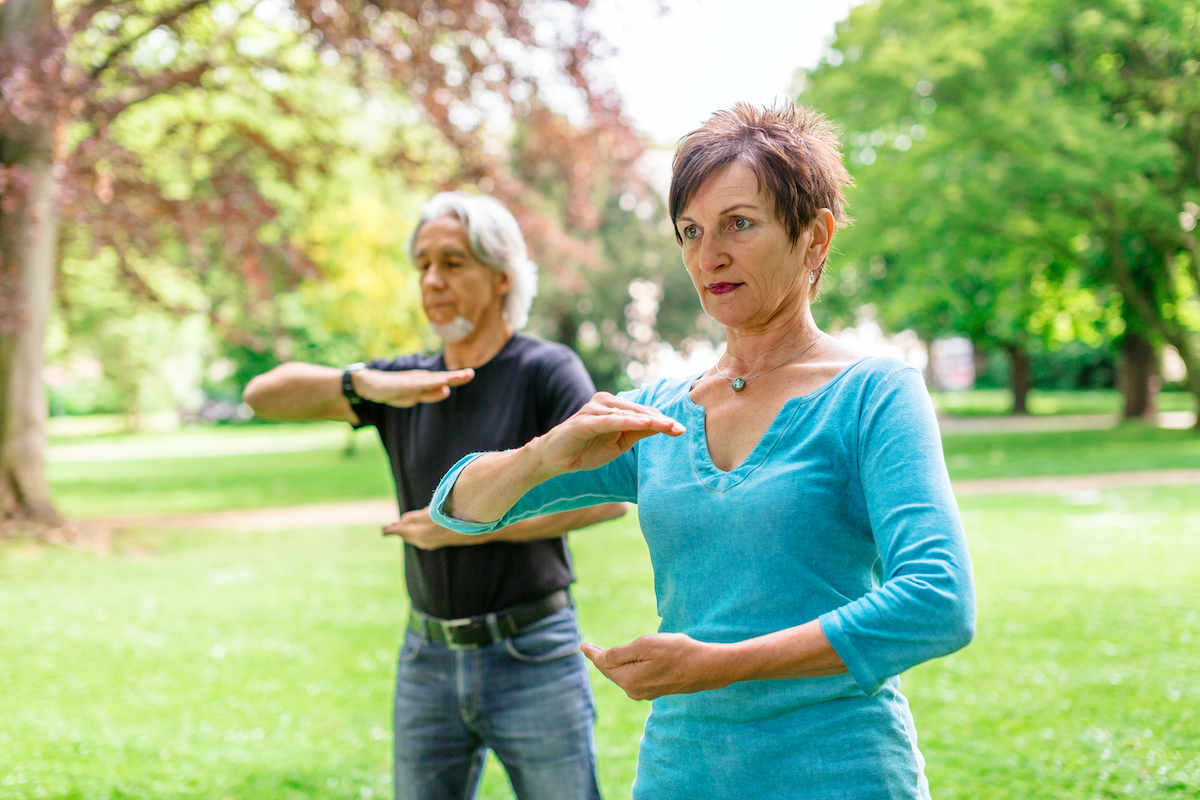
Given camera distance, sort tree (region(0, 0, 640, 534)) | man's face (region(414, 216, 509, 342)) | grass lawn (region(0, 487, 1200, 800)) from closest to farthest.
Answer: man's face (region(414, 216, 509, 342)) → grass lawn (region(0, 487, 1200, 800)) → tree (region(0, 0, 640, 534))

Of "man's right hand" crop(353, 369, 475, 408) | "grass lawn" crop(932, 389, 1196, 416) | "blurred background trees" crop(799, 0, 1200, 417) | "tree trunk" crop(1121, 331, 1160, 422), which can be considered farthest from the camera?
"grass lawn" crop(932, 389, 1196, 416)

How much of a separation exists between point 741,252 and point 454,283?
4.68 feet

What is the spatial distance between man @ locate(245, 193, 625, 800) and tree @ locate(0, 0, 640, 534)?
809 centimetres

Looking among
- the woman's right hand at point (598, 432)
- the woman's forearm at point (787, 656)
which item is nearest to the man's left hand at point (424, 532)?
the woman's right hand at point (598, 432)

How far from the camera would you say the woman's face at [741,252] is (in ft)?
5.02

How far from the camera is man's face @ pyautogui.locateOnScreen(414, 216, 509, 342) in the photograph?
9.21ft

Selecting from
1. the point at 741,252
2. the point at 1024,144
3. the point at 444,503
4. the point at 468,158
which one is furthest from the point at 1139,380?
the point at 444,503

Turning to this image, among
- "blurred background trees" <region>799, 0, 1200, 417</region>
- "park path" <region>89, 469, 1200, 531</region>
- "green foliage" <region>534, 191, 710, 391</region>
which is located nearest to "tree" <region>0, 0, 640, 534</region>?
"park path" <region>89, 469, 1200, 531</region>

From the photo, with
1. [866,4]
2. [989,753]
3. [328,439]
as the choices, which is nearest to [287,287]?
[989,753]

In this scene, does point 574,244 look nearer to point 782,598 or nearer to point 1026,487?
point 1026,487

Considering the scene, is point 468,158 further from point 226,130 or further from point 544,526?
point 544,526

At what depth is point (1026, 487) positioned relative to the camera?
1470 centimetres

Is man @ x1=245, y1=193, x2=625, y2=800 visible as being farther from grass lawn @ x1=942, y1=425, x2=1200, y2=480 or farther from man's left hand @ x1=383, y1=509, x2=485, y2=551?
grass lawn @ x1=942, y1=425, x2=1200, y2=480

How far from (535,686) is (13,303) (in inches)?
406
